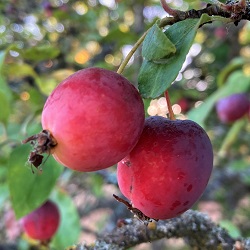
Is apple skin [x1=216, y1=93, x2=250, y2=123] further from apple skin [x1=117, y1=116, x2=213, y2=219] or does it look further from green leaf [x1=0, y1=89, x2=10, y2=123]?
apple skin [x1=117, y1=116, x2=213, y2=219]

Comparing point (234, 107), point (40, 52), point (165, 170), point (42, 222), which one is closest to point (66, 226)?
point (42, 222)

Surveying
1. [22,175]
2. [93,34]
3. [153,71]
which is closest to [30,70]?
[22,175]

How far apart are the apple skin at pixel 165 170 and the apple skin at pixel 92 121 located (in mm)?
34

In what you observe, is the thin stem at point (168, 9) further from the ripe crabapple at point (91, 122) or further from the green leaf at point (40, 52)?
the green leaf at point (40, 52)

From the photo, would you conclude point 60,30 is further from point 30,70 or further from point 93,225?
point 93,225

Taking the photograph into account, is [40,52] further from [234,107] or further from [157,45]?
[234,107]

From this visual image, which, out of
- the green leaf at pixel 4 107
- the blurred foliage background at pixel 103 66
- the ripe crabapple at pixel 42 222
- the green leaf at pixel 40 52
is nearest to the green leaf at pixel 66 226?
the blurred foliage background at pixel 103 66

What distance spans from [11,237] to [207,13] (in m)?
1.60

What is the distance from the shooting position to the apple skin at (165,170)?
50cm

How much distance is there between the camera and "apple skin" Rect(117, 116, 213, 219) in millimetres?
501

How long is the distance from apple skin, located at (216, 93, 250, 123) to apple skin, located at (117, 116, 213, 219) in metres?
1.48

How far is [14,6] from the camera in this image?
7.48 feet

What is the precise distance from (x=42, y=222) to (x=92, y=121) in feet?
2.93

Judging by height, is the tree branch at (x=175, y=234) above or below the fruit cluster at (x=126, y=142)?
below
